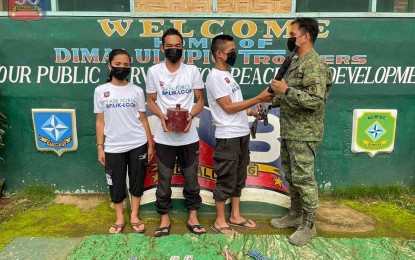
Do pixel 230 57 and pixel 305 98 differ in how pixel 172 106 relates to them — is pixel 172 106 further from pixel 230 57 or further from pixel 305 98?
pixel 305 98

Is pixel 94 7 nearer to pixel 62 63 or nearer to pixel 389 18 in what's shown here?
pixel 62 63


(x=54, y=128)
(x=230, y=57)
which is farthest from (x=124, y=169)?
(x=230, y=57)

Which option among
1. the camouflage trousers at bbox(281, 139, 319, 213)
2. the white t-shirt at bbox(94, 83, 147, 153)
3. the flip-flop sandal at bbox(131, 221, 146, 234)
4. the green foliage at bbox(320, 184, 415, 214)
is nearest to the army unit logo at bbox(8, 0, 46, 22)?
the white t-shirt at bbox(94, 83, 147, 153)

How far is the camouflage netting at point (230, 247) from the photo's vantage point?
3.11 meters

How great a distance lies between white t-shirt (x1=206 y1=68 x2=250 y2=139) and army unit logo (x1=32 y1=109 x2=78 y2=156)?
1.76 metres

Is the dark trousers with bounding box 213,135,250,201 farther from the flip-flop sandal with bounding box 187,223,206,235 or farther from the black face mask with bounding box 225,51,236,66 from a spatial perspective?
the black face mask with bounding box 225,51,236,66

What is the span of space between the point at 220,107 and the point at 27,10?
2.42m

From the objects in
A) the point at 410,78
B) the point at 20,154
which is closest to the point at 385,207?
the point at 410,78

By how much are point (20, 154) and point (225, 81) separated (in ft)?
8.60

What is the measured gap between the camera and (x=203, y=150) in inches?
150

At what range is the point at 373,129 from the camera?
4238mm

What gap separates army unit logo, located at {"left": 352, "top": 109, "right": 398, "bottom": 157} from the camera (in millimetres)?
4211

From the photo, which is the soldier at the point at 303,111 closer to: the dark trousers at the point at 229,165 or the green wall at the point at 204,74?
the dark trousers at the point at 229,165

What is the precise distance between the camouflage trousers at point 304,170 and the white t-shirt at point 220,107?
45 centimetres
